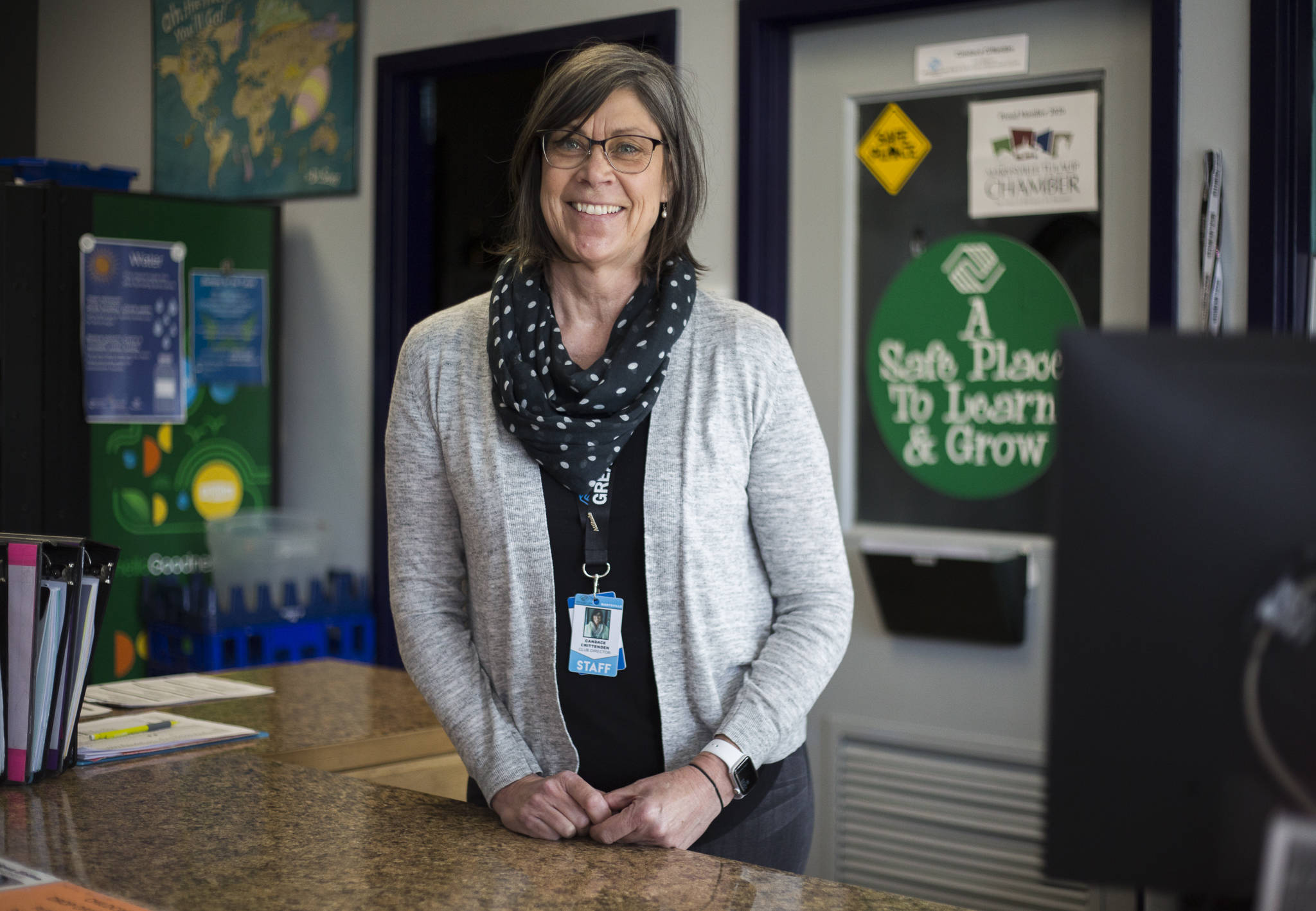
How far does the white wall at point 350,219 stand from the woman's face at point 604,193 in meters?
1.49

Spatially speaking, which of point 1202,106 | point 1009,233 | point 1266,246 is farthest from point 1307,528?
point 1009,233

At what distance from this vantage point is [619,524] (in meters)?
1.44

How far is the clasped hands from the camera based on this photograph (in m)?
1.26

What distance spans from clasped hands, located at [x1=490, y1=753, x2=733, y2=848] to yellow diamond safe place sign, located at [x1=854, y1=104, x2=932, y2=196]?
1835mm

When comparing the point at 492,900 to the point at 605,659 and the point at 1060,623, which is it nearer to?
the point at 605,659

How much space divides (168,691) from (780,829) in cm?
106

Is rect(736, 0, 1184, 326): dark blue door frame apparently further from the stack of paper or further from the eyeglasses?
the stack of paper

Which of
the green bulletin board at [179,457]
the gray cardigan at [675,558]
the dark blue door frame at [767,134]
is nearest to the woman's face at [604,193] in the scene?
the gray cardigan at [675,558]

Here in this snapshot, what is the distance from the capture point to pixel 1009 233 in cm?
268

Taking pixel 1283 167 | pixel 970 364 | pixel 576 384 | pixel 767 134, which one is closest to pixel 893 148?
pixel 767 134

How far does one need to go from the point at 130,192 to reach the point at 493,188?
100 centimetres

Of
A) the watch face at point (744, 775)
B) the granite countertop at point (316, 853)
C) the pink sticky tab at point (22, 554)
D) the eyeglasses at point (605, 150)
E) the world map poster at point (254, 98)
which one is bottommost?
the granite countertop at point (316, 853)

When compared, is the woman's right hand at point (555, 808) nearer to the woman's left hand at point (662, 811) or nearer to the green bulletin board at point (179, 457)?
the woman's left hand at point (662, 811)

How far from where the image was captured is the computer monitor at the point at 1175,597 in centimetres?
66
